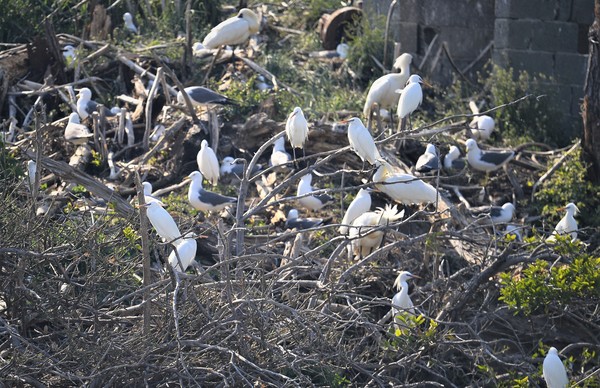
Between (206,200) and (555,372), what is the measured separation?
12.0ft

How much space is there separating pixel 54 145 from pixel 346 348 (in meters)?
5.29

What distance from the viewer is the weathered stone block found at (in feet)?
40.0

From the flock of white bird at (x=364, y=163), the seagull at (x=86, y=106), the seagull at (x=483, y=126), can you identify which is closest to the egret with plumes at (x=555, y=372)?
the flock of white bird at (x=364, y=163)

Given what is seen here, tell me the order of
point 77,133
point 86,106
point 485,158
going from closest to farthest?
point 77,133 → point 485,158 → point 86,106

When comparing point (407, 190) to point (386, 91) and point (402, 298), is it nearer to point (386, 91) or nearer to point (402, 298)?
point (402, 298)

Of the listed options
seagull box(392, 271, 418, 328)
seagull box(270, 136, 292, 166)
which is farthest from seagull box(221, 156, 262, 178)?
seagull box(392, 271, 418, 328)

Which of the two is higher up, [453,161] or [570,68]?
[570,68]

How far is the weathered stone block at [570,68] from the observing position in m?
12.2

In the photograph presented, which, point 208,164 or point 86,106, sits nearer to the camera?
point 208,164

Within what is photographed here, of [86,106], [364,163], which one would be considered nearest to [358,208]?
[364,163]

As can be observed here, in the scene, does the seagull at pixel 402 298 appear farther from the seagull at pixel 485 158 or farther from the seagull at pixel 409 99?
the seagull at pixel 485 158

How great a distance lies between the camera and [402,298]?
24.7ft

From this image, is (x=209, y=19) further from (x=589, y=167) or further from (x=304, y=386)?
(x=304, y=386)

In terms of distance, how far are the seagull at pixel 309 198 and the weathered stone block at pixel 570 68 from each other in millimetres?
3963
